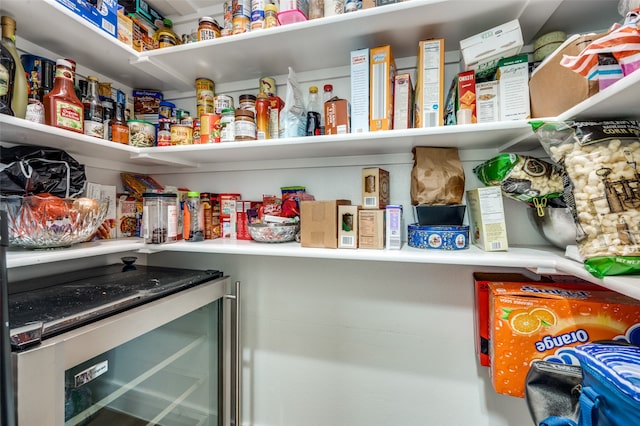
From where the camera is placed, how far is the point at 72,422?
68 centimetres

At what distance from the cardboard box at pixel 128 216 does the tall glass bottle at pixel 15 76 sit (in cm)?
51

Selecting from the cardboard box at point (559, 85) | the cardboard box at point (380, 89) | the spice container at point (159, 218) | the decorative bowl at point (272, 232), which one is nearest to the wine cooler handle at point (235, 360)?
the decorative bowl at point (272, 232)

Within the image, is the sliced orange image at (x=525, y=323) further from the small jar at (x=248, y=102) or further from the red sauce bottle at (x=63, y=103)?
the red sauce bottle at (x=63, y=103)

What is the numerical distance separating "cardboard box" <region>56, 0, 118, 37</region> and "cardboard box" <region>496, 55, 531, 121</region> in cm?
136

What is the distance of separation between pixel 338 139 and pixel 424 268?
602 mm

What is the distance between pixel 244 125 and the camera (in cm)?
104

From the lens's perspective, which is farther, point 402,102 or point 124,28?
point 124,28

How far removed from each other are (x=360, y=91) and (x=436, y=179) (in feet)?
1.27

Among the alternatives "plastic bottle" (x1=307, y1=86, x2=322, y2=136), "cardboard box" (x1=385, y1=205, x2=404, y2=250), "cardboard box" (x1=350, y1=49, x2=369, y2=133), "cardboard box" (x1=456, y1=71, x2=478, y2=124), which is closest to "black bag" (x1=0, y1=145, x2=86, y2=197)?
"plastic bottle" (x1=307, y1=86, x2=322, y2=136)

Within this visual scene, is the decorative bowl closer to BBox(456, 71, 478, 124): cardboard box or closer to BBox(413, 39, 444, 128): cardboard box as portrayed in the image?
BBox(413, 39, 444, 128): cardboard box

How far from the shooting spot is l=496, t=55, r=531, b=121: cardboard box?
0.82 meters

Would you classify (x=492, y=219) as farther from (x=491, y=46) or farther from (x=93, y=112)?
(x=93, y=112)

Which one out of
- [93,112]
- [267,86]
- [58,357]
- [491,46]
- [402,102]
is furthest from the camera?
[267,86]

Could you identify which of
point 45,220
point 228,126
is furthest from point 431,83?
point 45,220
